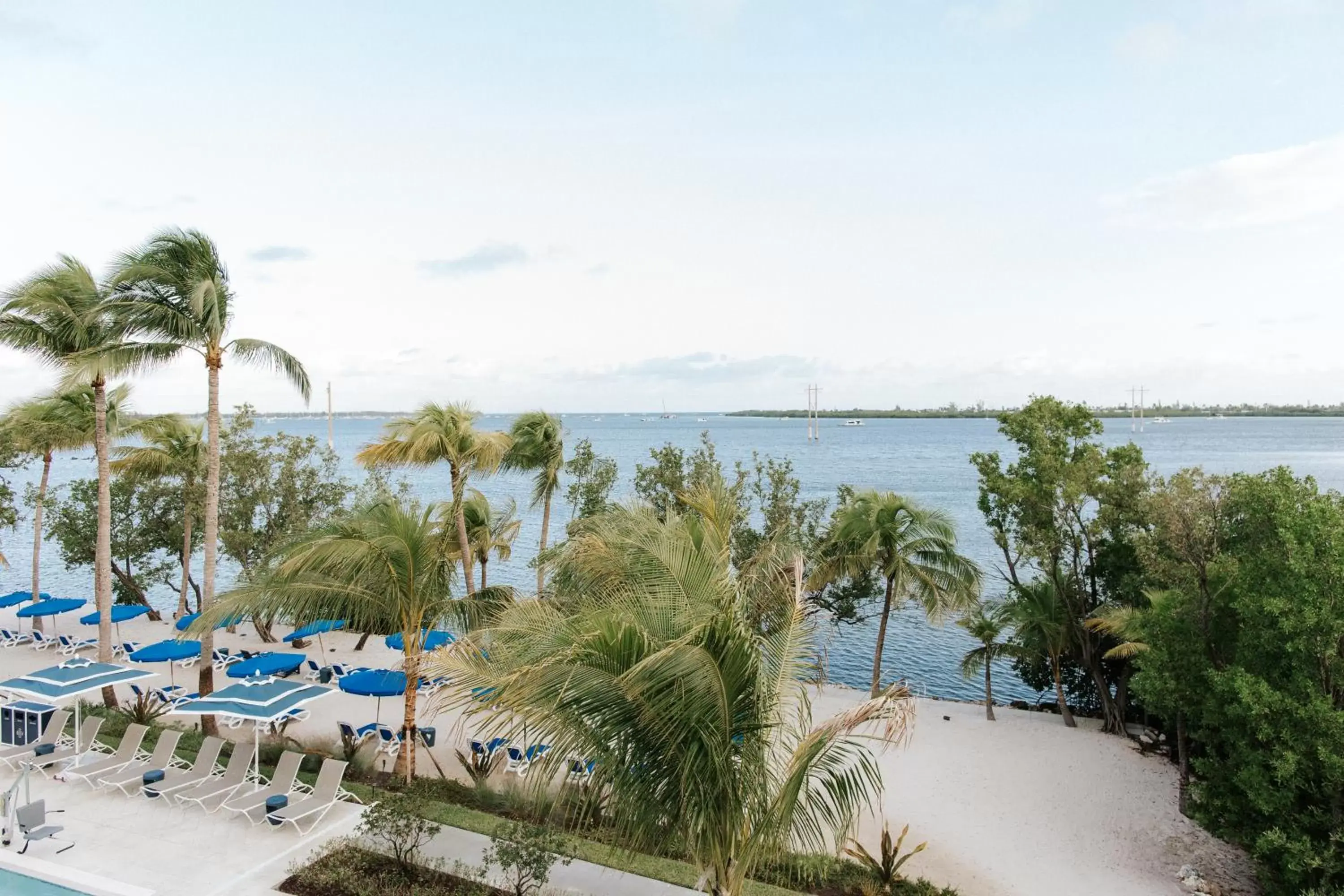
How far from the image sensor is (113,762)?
10438 mm

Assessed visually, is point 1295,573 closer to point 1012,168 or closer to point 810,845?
point 810,845

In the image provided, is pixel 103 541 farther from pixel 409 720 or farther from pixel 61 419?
pixel 409 720

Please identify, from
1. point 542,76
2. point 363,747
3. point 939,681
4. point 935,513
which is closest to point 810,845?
point 363,747

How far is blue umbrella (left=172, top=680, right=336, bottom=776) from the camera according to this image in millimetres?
10094

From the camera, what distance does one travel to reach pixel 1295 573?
9.12 metres

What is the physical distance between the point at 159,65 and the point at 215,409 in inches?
468

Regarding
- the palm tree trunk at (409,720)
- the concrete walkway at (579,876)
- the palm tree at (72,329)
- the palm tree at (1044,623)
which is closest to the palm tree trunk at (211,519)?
the palm tree at (72,329)

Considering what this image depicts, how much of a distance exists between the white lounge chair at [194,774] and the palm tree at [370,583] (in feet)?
6.15

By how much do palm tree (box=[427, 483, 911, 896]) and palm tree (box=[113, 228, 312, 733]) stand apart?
8.78m

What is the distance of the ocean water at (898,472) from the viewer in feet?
87.0

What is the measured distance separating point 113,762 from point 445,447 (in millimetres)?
7149

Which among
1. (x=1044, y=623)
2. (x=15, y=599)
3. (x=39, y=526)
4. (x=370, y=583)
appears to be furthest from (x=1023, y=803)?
(x=39, y=526)

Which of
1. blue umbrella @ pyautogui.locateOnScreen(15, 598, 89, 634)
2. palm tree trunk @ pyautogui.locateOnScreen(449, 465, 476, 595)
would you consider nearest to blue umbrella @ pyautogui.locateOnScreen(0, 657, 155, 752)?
palm tree trunk @ pyautogui.locateOnScreen(449, 465, 476, 595)

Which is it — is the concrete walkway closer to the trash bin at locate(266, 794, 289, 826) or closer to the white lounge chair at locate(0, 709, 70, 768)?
the trash bin at locate(266, 794, 289, 826)
